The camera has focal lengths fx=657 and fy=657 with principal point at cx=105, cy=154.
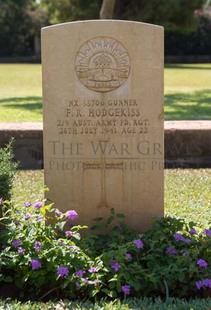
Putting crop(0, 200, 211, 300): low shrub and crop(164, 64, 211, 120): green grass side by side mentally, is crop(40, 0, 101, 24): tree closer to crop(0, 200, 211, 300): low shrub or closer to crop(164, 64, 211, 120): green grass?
crop(164, 64, 211, 120): green grass

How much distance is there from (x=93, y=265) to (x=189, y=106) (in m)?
9.01

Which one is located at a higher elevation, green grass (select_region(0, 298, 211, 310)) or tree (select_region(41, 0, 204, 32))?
tree (select_region(41, 0, 204, 32))

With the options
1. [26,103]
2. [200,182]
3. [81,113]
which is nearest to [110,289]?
[81,113]

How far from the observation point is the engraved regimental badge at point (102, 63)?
4.86m

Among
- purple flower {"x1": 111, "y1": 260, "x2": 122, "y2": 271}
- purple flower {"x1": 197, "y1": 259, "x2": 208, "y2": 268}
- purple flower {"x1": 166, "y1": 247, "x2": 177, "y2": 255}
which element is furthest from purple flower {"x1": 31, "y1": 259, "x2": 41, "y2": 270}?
purple flower {"x1": 197, "y1": 259, "x2": 208, "y2": 268}

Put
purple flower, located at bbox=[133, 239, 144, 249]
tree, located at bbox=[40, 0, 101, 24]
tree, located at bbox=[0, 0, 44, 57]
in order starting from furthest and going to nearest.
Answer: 1. tree, located at bbox=[0, 0, 44, 57]
2. tree, located at bbox=[40, 0, 101, 24]
3. purple flower, located at bbox=[133, 239, 144, 249]

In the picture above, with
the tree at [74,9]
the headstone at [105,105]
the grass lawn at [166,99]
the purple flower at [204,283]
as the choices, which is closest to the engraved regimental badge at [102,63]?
the headstone at [105,105]

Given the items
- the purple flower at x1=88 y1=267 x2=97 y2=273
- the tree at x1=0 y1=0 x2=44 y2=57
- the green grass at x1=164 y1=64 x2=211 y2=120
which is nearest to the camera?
the purple flower at x1=88 y1=267 x2=97 y2=273

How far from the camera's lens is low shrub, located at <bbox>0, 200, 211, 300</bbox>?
3.92 m

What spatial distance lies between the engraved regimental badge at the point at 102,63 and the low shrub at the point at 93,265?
3.54 ft

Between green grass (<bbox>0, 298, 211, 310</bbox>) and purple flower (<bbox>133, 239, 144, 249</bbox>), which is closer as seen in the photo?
green grass (<bbox>0, 298, 211, 310</bbox>)

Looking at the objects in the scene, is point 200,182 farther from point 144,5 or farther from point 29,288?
point 144,5

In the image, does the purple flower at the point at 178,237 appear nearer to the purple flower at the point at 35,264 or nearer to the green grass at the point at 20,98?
the purple flower at the point at 35,264

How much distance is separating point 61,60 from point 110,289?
5.92ft
